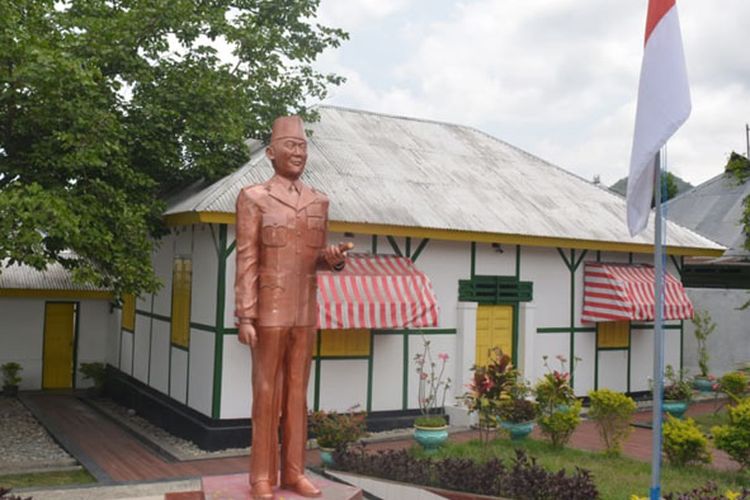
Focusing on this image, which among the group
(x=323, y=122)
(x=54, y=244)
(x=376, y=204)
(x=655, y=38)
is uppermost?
(x=323, y=122)

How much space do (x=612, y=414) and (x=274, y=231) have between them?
6087 mm

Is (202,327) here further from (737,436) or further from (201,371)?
(737,436)

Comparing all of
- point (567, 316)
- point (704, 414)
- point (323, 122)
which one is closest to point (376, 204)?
point (323, 122)

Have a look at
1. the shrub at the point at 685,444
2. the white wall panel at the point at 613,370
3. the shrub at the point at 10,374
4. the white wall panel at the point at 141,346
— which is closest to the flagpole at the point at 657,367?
the shrub at the point at 685,444

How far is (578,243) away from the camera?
→ 44.5ft

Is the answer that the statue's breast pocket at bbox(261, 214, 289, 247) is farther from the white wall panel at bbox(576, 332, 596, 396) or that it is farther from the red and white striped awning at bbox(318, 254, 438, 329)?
the white wall panel at bbox(576, 332, 596, 396)

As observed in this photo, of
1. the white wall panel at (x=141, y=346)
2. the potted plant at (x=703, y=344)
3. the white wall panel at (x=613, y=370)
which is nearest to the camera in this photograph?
the white wall panel at (x=141, y=346)

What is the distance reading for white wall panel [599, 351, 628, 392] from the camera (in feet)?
47.7

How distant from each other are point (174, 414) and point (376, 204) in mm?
4746

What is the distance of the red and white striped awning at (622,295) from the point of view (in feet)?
44.8

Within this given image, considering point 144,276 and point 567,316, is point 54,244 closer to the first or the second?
point 144,276

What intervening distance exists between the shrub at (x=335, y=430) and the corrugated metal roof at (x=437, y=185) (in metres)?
3.16

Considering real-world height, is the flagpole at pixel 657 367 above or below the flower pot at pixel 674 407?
above

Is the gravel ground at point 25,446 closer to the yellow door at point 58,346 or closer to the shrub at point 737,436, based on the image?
the yellow door at point 58,346
